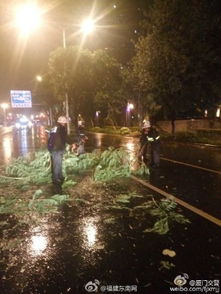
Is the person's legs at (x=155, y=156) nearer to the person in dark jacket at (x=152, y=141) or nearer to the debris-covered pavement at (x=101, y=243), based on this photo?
the person in dark jacket at (x=152, y=141)

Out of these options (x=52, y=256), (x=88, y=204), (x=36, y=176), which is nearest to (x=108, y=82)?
(x=36, y=176)

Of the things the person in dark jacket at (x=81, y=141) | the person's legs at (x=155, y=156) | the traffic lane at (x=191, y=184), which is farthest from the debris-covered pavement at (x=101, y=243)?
the person in dark jacket at (x=81, y=141)

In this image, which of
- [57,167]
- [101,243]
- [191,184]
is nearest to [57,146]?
[57,167]

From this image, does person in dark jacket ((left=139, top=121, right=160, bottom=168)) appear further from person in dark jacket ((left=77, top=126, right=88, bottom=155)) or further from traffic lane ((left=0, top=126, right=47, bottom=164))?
traffic lane ((left=0, top=126, right=47, bottom=164))

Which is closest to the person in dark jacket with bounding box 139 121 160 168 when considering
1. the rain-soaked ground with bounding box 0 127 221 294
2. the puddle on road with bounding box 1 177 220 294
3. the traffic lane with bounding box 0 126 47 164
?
the rain-soaked ground with bounding box 0 127 221 294

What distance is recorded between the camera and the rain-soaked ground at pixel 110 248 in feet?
13.3

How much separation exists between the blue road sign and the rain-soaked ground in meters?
51.5

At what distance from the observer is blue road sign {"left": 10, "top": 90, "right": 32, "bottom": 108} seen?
56500mm

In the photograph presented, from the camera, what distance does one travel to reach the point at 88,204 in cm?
758

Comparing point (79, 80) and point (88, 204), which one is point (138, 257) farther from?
point (79, 80)

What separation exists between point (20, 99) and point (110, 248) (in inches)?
2166

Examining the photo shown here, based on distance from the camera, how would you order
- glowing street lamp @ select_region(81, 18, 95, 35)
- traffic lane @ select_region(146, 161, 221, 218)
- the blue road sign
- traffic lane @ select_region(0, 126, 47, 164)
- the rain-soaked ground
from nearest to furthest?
1. the rain-soaked ground
2. traffic lane @ select_region(146, 161, 221, 218)
3. traffic lane @ select_region(0, 126, 47, 164)
4. glowing street lamp @ select_region(81, 18, 95, 35)
5. the blue road sign

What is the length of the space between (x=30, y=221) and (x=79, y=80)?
31.8 m

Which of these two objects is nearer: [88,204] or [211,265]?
[211,265]
